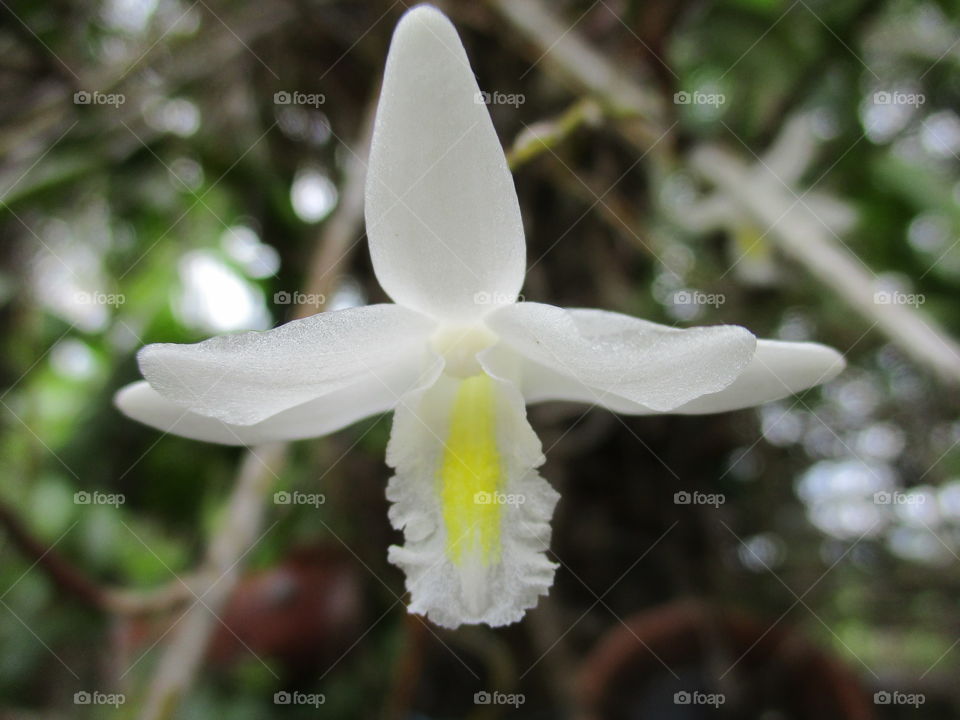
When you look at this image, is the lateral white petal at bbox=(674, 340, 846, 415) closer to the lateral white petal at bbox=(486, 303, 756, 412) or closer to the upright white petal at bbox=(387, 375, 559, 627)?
the lateral white petal at bbox=(486, 303, 756, 412)

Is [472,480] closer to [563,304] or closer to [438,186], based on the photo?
[438,186]

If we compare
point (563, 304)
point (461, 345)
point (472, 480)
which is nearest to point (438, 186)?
point (461, 345)

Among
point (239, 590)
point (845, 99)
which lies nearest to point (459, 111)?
point (239, 590)

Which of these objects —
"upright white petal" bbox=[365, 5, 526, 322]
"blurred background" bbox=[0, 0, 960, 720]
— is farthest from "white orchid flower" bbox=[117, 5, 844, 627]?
"blurred background" bbox=[0, 0, 960, 720]

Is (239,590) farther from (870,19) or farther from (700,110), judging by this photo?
(870,19)

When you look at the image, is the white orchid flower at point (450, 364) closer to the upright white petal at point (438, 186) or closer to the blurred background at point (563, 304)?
the upright white petal at point (438, 186)

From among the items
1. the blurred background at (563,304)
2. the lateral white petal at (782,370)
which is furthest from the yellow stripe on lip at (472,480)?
the blurred background at (563,304)

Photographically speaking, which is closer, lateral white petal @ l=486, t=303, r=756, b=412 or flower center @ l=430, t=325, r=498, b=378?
lateral white petal @ l=486, t=303, r=756, b=412
